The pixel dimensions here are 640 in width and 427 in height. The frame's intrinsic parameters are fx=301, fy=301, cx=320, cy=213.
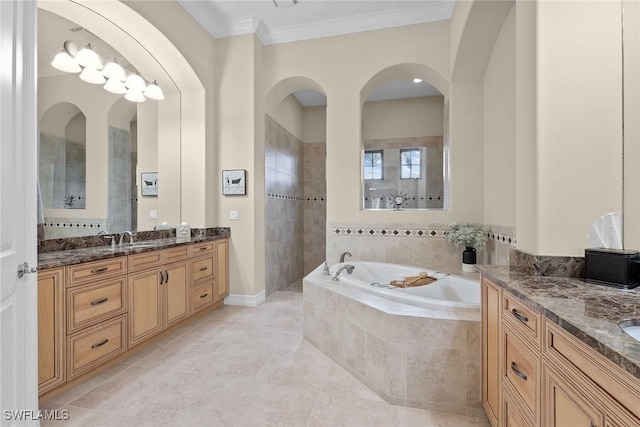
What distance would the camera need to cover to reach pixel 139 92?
303cm

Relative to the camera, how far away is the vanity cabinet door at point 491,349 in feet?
4.48

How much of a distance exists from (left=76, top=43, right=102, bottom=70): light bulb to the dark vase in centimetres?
375

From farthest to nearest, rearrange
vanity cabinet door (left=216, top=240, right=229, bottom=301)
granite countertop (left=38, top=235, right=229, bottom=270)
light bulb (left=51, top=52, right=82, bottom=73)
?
vanity cabinet door (left=216, top=240, right=229, bottom=301) → light bulb (left=51, top=52, right=82, bottom=73) → granite countertop (left=38, top=235, right=229, bottom=270)

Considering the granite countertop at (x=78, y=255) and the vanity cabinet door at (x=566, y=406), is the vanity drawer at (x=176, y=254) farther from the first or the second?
the vanity cabinet door at (x=566, y=406)

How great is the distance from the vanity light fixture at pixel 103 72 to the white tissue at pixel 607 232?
12.0 ft

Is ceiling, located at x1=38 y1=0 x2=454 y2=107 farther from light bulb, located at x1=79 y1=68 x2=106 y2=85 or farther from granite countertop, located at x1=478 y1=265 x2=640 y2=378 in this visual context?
granite countertop, located at x1=478 y1=265 x2=640 y2=378

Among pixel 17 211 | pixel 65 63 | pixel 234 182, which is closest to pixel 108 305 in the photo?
pixel 17 211

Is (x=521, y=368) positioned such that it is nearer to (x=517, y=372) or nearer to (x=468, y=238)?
(x=517, y=372)

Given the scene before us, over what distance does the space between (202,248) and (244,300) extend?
0.84 m

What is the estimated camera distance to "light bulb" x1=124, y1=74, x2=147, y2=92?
116 inches

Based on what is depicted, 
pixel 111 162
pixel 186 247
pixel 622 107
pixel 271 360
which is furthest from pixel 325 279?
pixel 111 162

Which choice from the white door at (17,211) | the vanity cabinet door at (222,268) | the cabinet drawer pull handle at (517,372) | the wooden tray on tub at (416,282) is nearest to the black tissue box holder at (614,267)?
the cabinet drawer pull handle at (517,372)

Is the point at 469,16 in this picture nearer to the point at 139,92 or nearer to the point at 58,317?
the point at 139,92

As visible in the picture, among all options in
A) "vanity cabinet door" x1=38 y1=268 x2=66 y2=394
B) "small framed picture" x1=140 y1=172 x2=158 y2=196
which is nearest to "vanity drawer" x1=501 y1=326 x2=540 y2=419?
"vanity cabinet door" x1=38 y1=268 x2=66 y2=394
